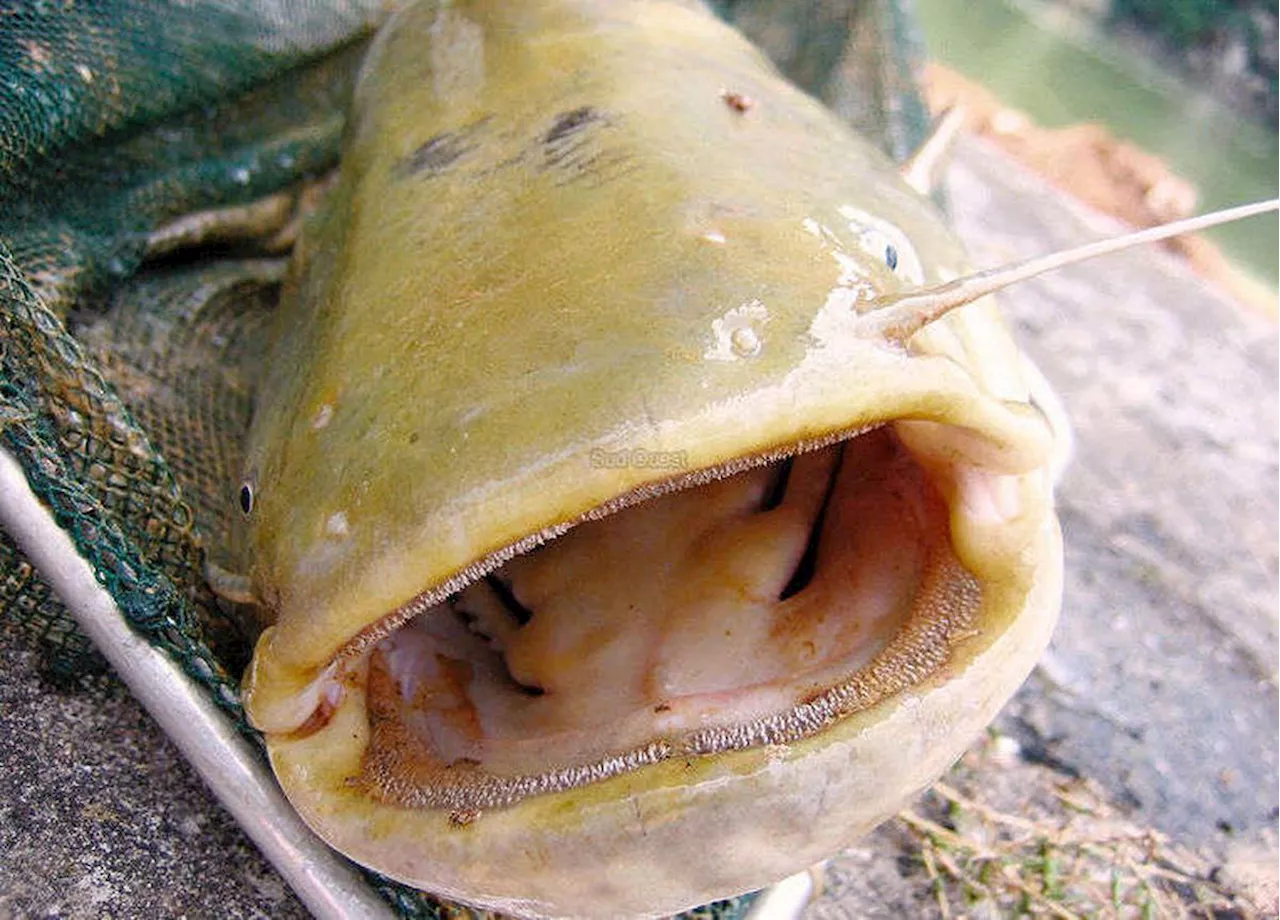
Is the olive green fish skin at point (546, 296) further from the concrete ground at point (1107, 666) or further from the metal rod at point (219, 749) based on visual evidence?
the concrete ground at point (1107, 666)

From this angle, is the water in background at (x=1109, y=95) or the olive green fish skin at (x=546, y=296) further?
the water in background at (x=1109, y=95)

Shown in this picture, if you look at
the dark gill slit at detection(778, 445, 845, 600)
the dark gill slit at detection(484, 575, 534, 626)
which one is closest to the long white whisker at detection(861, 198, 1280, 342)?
the dark gill slit at detection(778, 445, 845, 600)

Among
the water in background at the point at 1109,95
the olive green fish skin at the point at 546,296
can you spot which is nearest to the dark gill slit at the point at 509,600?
the olive green fish skin at the point at 546,296

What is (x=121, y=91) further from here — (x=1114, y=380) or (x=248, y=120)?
(x=1114, y=380)

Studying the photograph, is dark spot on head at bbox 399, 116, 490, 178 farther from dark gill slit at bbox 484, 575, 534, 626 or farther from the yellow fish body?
dark gill slit at bbox 484, 575, 534, 626

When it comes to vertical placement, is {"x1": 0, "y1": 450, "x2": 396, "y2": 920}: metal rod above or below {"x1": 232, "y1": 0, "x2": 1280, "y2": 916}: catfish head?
below

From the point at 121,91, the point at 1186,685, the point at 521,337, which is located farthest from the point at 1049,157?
the point at 521,337
